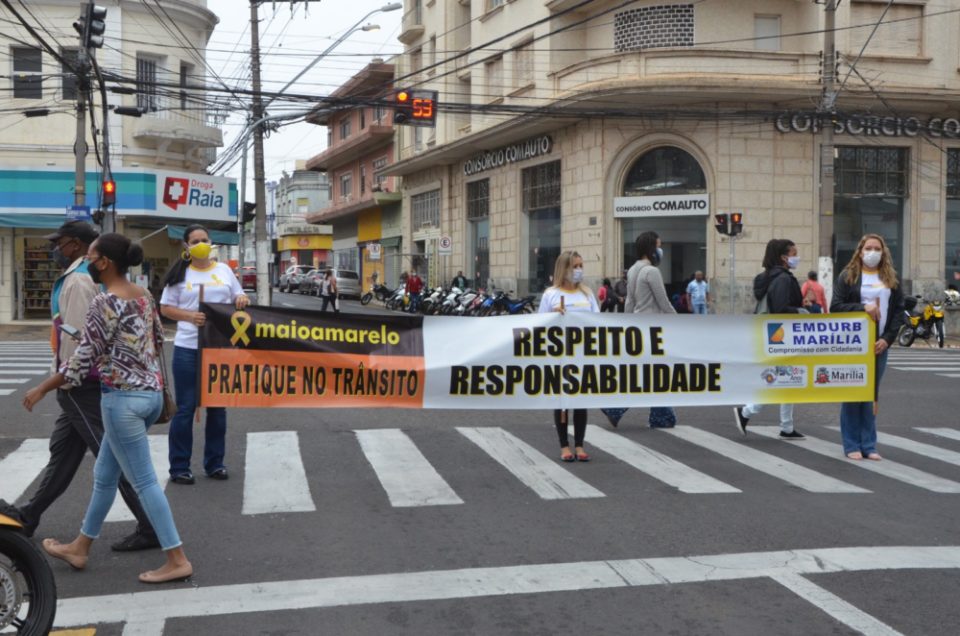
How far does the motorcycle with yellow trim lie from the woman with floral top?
922mm

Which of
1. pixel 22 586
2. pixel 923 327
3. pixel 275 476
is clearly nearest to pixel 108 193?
pixel 275 476

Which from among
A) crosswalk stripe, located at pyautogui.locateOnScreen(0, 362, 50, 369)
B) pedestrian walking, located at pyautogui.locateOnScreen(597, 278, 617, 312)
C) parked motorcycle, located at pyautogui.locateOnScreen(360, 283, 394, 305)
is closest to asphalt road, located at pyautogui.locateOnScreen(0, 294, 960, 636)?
crosswalk stripe, located at pyautogui.locateOnScreen(0, 362, 50, 369)

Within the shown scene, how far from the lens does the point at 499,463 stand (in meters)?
8.64

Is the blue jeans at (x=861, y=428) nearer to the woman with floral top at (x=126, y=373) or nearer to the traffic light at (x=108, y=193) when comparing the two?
the woman with floral top at (x=126, y=373)

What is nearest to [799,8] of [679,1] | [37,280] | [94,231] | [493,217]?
[679,1]

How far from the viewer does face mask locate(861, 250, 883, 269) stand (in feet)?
29.3

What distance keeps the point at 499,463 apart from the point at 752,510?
7.98 ft

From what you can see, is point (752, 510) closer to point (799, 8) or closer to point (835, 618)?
point (835, 618)

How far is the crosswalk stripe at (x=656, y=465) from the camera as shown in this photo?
303 inches

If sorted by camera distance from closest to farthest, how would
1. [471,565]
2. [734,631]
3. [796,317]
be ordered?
[734,631] < [471,565] < [796,317]

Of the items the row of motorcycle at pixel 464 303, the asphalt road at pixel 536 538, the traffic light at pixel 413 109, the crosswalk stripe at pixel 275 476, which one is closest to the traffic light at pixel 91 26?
the traffic light at pixel 413 109

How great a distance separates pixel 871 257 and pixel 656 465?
9.03 feet

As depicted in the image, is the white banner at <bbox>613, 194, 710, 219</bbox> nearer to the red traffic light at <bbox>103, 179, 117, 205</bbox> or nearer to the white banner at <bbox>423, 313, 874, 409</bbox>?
the red traffic light at <bbox>103, 179, 117, 205</bbox>

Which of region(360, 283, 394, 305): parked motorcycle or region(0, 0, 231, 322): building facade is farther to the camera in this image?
region(360, 283, 394, 305): parked motorcycle
